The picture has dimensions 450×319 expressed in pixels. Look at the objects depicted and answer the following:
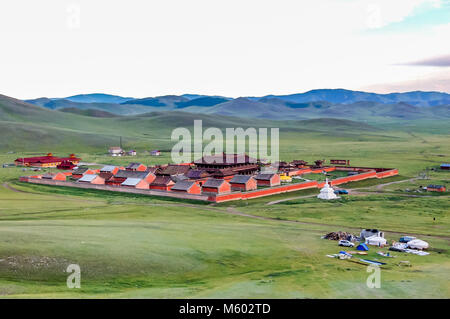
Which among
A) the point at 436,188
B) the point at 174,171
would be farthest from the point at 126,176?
the point at 436,188

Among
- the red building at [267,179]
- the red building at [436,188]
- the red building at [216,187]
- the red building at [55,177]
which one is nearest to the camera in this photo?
the red building at [216,187]

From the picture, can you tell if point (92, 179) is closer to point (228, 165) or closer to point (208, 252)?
point (228, 165)

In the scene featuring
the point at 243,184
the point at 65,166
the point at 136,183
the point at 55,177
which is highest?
the point at 65,166

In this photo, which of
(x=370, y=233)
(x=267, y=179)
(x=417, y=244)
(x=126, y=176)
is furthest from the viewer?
(x=267, y=179)

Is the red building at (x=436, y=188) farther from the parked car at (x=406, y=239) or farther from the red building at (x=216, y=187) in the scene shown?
the parked car at (x=406, y=239)

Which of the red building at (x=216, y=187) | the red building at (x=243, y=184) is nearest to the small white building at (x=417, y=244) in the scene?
the red building at (x=216, y=187)
